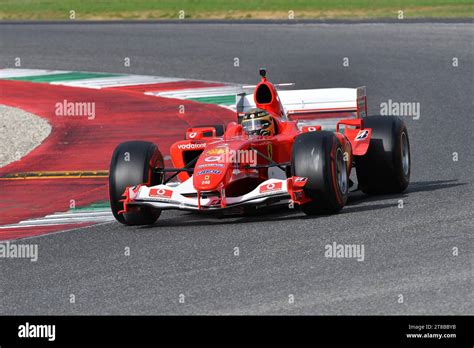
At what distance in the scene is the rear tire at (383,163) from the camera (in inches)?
522

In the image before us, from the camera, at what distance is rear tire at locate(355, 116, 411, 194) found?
13250 millimetres

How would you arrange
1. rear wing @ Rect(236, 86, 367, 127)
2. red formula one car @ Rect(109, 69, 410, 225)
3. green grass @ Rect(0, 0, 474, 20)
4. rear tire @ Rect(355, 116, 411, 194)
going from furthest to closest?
green grass @ Rect(0, 0, 474, 20) → rear wing @ Rect(236, 86, 367, 127) → rear tire @ Rect(355, 116, 411, 194) → red formula one car @ Rect(109, 69, 410, 225)

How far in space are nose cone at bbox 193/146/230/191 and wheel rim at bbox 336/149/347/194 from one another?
1.15 meters

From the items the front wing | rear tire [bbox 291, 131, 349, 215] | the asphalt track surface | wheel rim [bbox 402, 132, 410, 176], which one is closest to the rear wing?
wheel rim [bbox 402, 132, 410, 176]

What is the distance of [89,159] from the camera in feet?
56.6

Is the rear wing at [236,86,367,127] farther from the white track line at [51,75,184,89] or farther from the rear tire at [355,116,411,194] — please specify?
the white track line at [51,75,184,89]

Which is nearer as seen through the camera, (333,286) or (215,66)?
(333,286)

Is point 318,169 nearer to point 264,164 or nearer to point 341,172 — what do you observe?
point 341,172

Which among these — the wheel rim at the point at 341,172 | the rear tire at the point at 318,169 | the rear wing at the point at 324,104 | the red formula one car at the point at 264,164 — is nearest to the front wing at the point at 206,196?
the red formula one car at the point at 264,164

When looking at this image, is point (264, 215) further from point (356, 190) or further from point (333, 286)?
point (333, 286)

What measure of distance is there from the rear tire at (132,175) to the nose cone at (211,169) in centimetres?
62

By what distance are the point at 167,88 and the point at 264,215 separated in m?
12.3

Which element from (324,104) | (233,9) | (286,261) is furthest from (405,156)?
(233,9)
